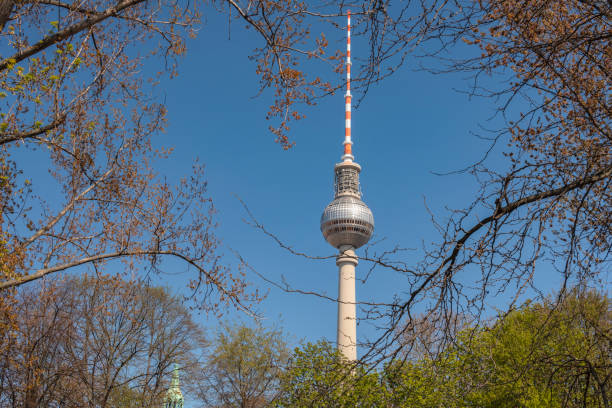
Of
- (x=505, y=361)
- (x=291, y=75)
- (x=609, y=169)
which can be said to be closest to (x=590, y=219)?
(x=609, y=169)

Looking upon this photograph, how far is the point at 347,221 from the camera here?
62656 mm

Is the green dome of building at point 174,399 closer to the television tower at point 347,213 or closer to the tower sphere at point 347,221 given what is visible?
the television tower at point 347,213

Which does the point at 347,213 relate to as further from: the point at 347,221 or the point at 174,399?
the point at 174,399

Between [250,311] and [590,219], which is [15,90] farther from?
[590,219]

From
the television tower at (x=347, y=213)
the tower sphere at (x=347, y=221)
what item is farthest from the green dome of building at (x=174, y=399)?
the tower sphere at (x=347, y=221)

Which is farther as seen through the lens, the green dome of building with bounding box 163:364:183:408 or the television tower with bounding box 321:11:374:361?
the television tower with bounding box 321:11:374:361

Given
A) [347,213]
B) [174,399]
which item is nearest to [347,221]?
[347,213]

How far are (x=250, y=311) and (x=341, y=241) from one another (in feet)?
184

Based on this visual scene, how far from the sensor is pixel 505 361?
1820 centimetres

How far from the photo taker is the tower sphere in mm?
62906

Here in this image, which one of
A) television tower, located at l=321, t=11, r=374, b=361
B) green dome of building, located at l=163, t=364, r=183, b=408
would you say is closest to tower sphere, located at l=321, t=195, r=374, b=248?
television tower, located at l=321, t=11, r=374, b=361

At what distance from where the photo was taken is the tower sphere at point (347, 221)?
6291 centimetres

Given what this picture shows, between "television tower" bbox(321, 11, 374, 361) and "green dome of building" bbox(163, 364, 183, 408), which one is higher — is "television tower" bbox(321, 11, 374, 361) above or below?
above

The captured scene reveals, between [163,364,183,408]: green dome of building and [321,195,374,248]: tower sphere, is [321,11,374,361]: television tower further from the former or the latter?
[163,364,183,408]: green dome of building
